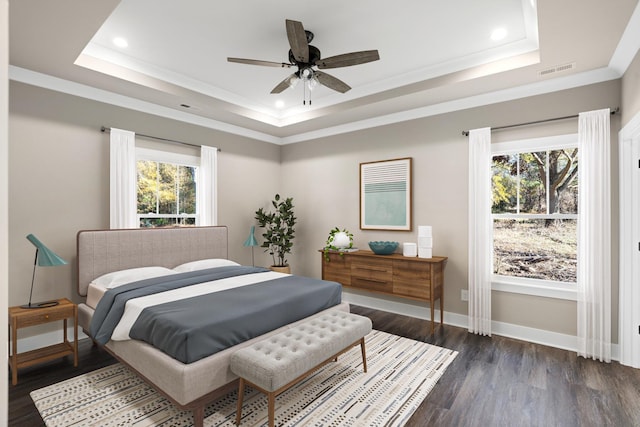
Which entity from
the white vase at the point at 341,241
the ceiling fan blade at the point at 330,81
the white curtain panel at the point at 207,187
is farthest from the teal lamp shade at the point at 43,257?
the white vase at the point at 341,241

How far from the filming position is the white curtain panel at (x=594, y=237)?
2.98 m

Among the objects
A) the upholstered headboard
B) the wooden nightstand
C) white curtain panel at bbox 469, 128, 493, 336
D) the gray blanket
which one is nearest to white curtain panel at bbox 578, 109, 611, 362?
white curtain panel at bbox 469, 128, 493, 336

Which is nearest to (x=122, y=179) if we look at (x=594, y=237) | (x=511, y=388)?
(x=511, y=388)

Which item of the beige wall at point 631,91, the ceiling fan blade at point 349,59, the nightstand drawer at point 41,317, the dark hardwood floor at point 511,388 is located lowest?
the dark hardwood floor at point 511,388

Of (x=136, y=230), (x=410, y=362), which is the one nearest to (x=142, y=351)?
(x=136, y=230)

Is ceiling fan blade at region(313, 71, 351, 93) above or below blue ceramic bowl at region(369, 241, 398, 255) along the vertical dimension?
above

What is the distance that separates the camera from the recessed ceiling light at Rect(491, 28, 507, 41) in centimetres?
282

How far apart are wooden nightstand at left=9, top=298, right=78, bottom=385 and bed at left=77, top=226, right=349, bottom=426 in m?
0.23

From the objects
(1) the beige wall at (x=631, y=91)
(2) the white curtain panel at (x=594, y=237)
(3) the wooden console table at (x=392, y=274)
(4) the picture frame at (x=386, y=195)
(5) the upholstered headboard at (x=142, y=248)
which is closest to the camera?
(1) the beige wall at (x=631, y=91)

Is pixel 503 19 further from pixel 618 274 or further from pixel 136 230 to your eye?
pixel 136 230

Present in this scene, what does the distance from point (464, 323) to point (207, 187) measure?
12.6ft

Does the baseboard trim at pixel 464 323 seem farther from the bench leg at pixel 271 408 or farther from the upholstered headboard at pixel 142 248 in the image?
the bench leg at pixel 271 408

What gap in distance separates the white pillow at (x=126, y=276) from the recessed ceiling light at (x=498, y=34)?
4.06 m

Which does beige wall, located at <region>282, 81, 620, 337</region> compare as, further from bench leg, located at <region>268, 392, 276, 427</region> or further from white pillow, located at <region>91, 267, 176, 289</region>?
bench leg, located at <region>268, 392, 276, 427</region>
